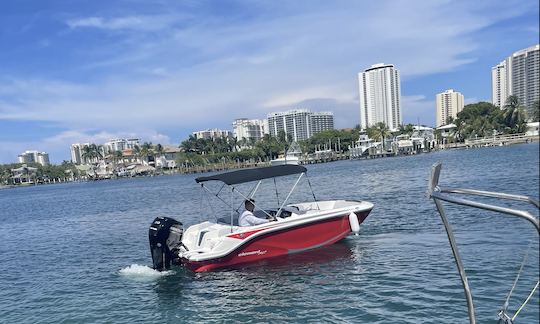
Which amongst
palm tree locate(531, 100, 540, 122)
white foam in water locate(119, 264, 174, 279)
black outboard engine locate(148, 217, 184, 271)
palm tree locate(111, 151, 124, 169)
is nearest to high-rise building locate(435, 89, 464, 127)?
palm tree locate(111, 151, 124, 169)

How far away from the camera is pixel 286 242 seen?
13289 millimetres

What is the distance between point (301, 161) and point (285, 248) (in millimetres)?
140692

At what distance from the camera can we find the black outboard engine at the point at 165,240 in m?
12.4

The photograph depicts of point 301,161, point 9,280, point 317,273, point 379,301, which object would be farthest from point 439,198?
point 301,161

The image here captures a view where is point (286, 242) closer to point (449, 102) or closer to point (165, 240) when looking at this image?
point (165, 240)

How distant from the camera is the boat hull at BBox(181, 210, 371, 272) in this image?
12688 millimetres

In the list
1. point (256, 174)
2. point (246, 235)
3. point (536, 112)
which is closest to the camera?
point (536, 112)

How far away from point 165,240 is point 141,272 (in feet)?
7.52

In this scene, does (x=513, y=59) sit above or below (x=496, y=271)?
above

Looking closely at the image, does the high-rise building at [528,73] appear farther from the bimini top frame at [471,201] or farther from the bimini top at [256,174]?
the bimini top at [256,174]

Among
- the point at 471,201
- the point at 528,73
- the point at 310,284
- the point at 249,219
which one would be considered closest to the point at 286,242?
the point at 249,219

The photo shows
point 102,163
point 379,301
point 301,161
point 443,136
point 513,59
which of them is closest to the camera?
point 513,59

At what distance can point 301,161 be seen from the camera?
15350cm

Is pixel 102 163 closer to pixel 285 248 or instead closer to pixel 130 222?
pixel 130 222
